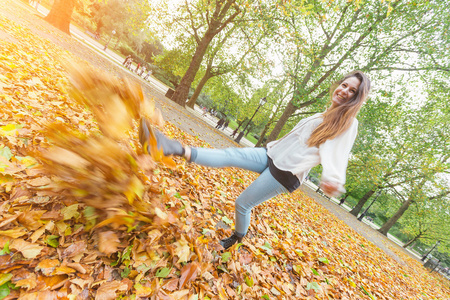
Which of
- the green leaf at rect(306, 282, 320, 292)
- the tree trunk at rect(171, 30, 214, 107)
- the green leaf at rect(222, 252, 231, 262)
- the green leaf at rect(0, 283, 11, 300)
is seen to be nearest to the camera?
the green leaf at rect(0, 283, 11, 300)

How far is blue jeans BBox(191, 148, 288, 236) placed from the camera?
1537mm

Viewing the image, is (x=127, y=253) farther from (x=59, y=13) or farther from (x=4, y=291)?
(x=59, y=13)

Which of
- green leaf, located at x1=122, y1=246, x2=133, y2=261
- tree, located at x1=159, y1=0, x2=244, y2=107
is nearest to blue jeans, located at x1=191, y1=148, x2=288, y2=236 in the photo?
green leaf, located at x1=122, y1=246, x2=133, y2=261

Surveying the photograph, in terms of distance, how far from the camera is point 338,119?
156 cm

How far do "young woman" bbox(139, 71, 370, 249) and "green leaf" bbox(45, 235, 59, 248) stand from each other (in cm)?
82

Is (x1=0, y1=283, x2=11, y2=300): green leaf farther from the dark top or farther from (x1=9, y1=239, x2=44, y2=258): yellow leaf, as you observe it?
the dark top

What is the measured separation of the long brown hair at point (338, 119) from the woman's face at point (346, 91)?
0.09 feet

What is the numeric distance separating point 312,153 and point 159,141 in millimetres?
1208

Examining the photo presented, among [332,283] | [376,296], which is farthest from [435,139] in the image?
[332,283]

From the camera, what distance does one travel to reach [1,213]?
1.19 meters

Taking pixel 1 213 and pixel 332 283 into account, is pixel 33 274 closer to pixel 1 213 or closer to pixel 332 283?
pixel 1 213

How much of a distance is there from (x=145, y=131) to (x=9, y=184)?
1.05 m

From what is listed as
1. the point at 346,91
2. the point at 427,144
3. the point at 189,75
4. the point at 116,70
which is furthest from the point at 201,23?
the point at 427,144

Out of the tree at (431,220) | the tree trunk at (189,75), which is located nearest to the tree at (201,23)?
the tree trunk at (189,75)
